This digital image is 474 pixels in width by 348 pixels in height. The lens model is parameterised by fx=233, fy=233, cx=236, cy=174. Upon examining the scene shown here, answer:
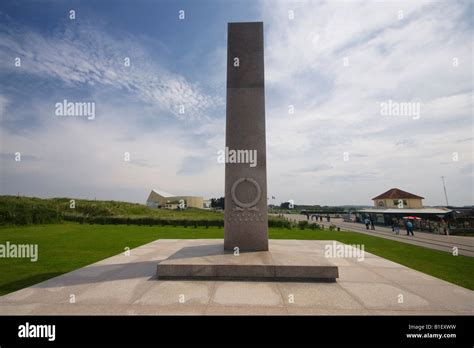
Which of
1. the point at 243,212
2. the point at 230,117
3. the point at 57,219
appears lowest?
the point at 57,219

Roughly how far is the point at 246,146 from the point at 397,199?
212 ft

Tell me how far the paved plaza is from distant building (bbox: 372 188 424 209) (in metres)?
58.1

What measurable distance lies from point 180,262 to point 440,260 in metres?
11.6

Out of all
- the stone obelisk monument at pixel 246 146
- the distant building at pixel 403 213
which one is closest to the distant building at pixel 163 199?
the distant building at pixel 403 213

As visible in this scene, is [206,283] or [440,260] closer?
[206,283]

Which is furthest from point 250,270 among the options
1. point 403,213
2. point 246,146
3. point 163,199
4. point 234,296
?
point 163,199

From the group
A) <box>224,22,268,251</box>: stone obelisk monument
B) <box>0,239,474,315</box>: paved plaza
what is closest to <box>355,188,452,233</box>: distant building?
<box>0,239,474,315</box>: paved plaza

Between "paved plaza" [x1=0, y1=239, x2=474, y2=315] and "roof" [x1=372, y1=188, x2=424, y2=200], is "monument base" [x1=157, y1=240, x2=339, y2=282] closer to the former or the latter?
"paved plaza" [x1=0, y1=239, x2=474, y2=315]

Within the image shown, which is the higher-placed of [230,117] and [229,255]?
[230,117]

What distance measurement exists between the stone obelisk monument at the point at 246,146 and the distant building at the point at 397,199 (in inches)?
2291

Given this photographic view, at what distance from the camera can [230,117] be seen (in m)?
9.78
